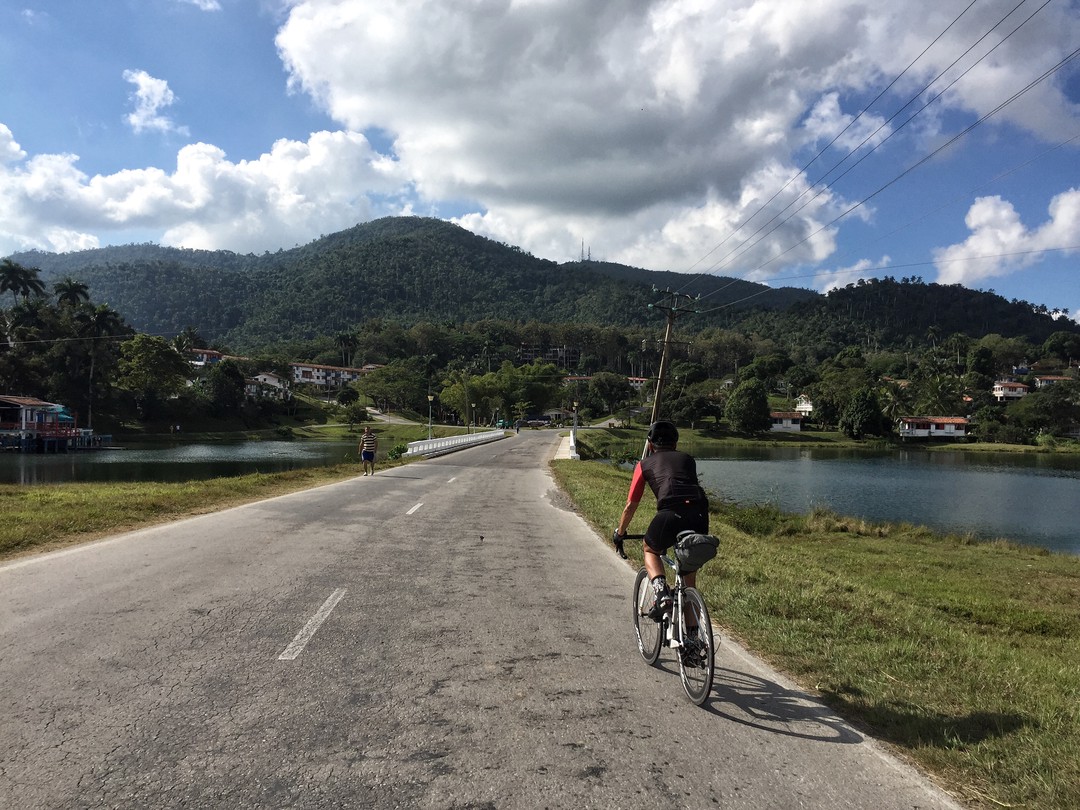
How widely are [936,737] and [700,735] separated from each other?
1.46 m

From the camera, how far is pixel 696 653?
433 centimetres

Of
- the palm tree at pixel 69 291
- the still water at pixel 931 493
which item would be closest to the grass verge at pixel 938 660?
the still water at pixel 931 493

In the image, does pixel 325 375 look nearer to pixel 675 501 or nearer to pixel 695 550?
pixel 675 501

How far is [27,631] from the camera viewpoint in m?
5.15

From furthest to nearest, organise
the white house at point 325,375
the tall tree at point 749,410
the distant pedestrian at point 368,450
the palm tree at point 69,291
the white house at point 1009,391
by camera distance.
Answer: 1. the white house at point 325,375
2. the white house at point 1009,391
3. the tall tree at point 749,410
4. the palm tree at point 69,291
5. the distant pedestrian at point 368,450

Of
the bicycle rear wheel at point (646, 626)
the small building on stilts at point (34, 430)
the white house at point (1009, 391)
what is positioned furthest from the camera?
the white house at point (1009, 391)

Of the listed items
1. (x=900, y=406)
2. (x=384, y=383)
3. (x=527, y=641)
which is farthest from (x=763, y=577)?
(x=384, y=383)

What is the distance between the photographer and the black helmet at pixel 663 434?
512 centimetres

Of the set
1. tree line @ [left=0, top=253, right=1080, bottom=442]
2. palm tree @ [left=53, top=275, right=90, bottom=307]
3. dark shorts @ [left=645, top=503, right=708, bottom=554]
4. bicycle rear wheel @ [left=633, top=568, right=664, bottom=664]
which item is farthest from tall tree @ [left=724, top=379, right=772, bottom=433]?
palm tree @ [left=53, top=275, right=90, bottom=307]

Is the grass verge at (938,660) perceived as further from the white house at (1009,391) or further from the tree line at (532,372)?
the white house at (1009,391)

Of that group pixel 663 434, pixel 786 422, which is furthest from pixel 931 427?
pixel 663 434

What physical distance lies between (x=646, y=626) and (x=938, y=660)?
256 cm

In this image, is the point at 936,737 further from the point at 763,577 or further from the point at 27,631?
the point at 27,631

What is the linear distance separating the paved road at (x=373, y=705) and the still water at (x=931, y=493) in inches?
937
